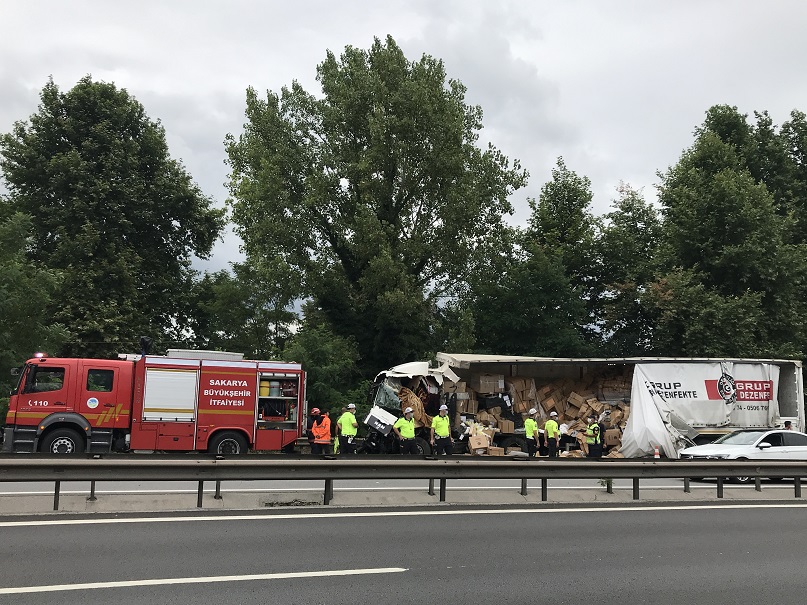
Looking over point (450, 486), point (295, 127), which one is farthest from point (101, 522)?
point (295, 127)

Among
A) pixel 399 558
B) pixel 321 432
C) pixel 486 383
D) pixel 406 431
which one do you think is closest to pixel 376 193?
pixel 486 383

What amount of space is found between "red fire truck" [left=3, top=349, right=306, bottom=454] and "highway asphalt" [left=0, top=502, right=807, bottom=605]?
9.70 meters

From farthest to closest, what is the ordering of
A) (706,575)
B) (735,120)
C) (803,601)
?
1. (735,120)
2. (706,575)
3. (803,601)

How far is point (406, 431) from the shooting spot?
66.9ft

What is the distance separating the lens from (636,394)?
2233cm

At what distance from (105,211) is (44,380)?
16.1 meters

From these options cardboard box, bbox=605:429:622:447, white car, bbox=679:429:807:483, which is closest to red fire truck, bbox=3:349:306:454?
cardboard box, bbox=605:429:622:447

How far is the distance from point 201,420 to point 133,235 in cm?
1751

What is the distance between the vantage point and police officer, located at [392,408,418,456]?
2044 cm

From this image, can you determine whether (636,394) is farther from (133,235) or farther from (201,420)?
(133,235)

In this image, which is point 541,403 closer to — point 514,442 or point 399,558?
point 514,442

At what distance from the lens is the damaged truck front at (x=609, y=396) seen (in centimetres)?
2236

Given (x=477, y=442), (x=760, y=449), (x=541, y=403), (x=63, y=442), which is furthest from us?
(x=541, y=403)

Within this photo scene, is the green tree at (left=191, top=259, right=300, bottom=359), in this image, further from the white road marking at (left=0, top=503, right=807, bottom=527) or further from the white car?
the white road marking at (left=0, top=503, right=807, bottom=527)
